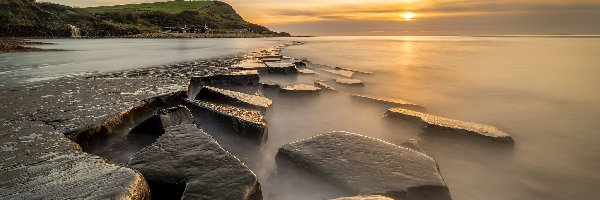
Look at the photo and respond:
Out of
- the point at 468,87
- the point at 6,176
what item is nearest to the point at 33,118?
the point at 6,176

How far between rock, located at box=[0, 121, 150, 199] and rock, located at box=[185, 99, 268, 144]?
0.99 metres

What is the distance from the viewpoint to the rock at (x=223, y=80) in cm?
431

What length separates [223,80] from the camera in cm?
438

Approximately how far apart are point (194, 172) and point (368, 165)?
896 millimetres

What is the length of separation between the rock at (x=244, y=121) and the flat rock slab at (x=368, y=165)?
41 centimetres

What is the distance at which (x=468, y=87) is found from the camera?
5.47m

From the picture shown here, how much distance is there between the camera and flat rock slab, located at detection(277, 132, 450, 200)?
1.55 metres

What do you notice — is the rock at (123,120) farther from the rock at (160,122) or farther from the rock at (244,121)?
the rock at (244,121)

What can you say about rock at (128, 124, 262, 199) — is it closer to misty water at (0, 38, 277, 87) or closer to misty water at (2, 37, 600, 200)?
misty water at (2, 37, 600, 200)

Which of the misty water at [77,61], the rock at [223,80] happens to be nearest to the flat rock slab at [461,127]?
the rock at [223,80]

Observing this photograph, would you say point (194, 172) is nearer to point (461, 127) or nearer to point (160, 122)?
point (160, 122)

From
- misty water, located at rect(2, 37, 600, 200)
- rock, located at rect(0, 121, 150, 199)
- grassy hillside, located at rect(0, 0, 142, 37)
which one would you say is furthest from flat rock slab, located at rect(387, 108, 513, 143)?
grassy hillside, located at rect(0, 0, 142, 37)

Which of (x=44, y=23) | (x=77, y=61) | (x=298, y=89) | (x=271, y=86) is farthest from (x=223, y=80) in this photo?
(x=44, y=23)

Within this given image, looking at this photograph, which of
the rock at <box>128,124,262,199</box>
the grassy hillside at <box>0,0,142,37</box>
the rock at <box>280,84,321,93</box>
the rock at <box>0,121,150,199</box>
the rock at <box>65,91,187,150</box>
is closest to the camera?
the rock at <box>0,121,150,199</box>
